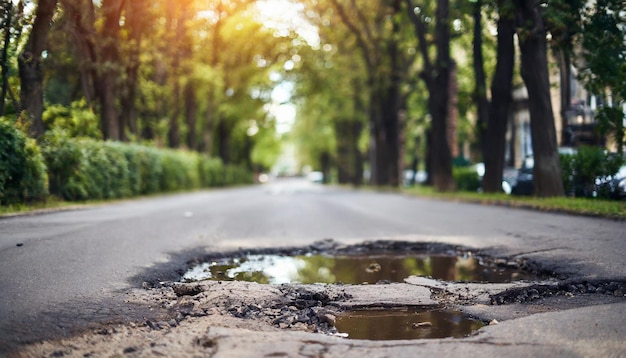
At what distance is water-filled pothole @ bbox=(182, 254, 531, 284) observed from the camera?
6.75 metres

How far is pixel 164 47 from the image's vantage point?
28.1 meters

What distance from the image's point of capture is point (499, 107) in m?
18.9

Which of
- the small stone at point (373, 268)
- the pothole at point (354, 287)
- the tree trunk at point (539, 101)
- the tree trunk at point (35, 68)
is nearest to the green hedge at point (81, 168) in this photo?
the tree trunk at point (35, 68)

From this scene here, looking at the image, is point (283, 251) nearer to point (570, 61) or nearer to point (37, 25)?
point (37, 25)

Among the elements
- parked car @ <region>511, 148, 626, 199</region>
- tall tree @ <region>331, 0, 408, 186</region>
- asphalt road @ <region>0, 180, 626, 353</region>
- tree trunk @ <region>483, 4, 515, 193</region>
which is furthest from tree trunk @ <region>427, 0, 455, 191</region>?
asphalt road @ <region>0, 180, 626, 353</region>

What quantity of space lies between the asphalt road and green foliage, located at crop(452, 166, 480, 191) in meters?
9.23

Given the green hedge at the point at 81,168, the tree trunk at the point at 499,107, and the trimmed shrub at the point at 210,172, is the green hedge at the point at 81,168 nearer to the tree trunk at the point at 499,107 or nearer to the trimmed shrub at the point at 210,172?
the trimmed shrub at the point at 210,172

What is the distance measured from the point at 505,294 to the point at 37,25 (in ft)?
35.3

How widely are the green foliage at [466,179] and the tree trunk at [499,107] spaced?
4.10 metres

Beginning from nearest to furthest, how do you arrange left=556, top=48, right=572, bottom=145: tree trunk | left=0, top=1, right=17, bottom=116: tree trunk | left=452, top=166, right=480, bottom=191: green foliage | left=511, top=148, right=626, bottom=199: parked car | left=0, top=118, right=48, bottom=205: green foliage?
left=0, top=1, right=17, bottom=116: tree trunk → left=0, top=118, right=48, bottom=205: green foliage → left=511, top=148, right=626, bottom=199: parked car → left=556, top=48, right=572, bottom=145: tree trunk → left=452, top=166, right=480, bottom=191: green foliage

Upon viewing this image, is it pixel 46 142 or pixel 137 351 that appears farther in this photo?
pixel 46 142

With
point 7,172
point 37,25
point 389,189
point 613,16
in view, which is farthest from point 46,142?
point 389,189

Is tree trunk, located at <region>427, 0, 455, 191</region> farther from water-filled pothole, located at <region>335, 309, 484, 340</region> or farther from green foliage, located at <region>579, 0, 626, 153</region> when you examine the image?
water-filled pothole, located at <region>335, 309, 484, 340</region>

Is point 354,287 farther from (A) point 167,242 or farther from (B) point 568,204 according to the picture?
(B) point 568,204
